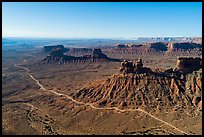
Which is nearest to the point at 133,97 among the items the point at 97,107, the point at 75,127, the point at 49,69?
the point at 97,107

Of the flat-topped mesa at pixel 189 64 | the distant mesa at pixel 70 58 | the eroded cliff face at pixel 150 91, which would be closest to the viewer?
the eroded cliff face at pixel 150 91

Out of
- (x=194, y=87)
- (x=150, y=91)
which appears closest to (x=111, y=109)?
(x=150, y=91)

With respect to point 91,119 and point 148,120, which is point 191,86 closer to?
point 148,120

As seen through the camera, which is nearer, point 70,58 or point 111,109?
point 111,109

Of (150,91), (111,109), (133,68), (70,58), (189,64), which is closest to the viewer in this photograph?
(111,109)

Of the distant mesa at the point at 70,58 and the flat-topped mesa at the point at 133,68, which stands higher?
the flat-topped mesa at the point at 133,68

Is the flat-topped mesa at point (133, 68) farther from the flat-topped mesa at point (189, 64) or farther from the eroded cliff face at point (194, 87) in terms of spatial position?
the eroded cliff face at point (194, 87)

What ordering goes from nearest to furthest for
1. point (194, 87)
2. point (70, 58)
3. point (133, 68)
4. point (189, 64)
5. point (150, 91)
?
point (194, 87) < point (150, 91) < point (189, 64) < point (133, 68) < point (70, 58)

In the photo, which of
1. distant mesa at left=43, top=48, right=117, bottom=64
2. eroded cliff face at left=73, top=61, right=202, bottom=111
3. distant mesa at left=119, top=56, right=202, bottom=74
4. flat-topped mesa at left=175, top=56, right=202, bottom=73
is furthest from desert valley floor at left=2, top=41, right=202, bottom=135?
distant mesa at left=43, top=48, right=117, bottom=64

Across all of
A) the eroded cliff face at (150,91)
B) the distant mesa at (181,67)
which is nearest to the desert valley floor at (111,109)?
the eroded cliff face at (150,91)

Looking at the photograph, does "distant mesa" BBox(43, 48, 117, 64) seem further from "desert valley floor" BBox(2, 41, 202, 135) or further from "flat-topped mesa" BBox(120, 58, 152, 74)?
"flat-topped mesa" BBox(120, 58, 152, 74)

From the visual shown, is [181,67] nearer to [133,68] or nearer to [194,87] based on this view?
[194,87]
